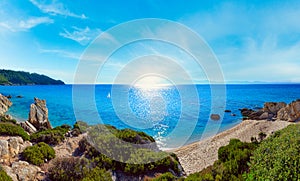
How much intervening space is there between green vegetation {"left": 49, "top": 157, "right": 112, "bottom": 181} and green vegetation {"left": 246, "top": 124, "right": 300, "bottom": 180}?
164 inches

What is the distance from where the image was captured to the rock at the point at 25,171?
569 cm

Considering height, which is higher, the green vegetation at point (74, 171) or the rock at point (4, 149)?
the rock at point (4, 149)

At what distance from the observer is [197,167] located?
12.5m

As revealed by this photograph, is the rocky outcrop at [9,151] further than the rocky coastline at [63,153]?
Yes

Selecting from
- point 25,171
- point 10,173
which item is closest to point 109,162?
point 25,171

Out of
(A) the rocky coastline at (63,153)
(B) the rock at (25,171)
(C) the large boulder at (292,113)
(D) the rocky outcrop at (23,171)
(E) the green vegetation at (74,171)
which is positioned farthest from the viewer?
(C) the large boulder at (292,113)

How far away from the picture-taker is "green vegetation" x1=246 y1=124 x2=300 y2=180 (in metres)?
4.26

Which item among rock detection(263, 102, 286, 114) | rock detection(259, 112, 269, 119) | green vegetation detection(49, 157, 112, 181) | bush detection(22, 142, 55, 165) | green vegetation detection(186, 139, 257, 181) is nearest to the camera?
green vegetation detection(186, 139, 257, 181)

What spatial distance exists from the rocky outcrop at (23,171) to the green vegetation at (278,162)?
6.15 m

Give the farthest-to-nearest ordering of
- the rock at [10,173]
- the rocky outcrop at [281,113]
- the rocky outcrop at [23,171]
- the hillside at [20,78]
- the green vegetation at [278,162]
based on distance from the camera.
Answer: the hillside at [20,78] < the rocky outcrop at [281,113] < the rocky outcrop at [23,171] < the rock at [10,173] < the green vegetation at [278,162]

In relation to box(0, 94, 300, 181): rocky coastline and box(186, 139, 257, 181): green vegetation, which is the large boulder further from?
box(186, 139, 257, 181): green vegetation

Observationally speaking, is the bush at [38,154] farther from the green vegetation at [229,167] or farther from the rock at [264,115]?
the rock at [264,115]

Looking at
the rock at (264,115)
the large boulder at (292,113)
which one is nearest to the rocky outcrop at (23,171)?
the large boulder at (292,113)

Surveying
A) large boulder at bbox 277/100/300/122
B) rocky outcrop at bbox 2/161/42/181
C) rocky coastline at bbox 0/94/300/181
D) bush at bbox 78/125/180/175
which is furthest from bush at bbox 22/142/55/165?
large boulder at bbox 277/100/300/122
